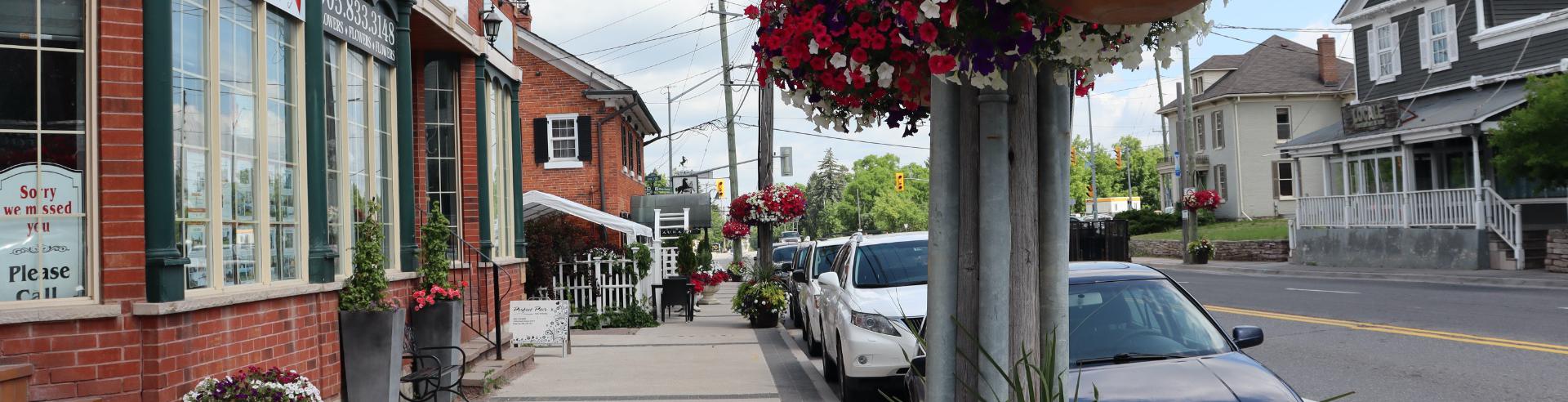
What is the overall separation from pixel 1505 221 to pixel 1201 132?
26.0m

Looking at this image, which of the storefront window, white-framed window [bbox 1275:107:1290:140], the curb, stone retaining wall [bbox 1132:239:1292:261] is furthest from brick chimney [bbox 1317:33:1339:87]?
the storefront window

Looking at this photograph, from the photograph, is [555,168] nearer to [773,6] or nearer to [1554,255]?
[1554,255]

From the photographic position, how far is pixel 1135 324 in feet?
20.9

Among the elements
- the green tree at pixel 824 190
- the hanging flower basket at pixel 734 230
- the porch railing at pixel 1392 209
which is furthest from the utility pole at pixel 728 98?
the green tree at pixel 824 190

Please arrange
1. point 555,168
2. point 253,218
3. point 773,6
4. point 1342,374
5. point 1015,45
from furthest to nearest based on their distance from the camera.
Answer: point 555,168 → point 1342,374 → point 253,218 → point 773,6 → point 1015,45

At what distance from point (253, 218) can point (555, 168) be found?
19916 millimetres

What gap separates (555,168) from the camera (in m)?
27.0

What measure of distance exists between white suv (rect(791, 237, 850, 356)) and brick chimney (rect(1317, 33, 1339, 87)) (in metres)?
34.3

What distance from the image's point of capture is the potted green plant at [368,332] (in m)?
8.09

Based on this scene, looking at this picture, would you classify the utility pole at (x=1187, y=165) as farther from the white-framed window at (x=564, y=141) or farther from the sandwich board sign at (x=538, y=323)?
the sandwich board sign at (x=538, y=323)

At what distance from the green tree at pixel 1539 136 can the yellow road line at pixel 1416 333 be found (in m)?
8.04

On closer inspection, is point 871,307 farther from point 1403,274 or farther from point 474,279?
point 1403,274

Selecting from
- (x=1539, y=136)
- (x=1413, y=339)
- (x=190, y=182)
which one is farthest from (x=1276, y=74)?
(x=190, y=182)

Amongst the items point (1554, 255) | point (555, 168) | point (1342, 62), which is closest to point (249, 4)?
point (555, 168)
